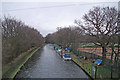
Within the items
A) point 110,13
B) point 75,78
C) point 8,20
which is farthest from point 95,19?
point 8,20

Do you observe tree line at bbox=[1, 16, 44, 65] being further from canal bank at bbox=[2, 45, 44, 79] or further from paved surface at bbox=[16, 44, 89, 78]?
paved surface at bbox=[16, 44, 89, 78]

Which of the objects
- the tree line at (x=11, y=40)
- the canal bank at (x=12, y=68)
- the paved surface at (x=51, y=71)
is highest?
the tree line at (x=11, y=40)

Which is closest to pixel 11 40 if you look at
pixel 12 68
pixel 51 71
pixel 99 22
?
pixel 12 68

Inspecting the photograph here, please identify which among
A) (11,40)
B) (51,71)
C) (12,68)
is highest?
(11,40)

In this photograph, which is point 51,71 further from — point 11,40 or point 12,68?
point 11,40

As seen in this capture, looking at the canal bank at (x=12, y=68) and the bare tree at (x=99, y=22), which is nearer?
the canal bank at (x=12, y=68)

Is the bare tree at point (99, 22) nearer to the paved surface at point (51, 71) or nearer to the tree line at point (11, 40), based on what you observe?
the paved surface at point (51, 71)

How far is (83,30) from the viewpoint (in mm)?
15805

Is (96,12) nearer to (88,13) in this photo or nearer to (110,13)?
(88,13)

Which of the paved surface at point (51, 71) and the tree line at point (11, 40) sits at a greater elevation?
the tree line at point (11, 40)

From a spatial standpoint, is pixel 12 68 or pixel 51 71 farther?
pixel 51 71

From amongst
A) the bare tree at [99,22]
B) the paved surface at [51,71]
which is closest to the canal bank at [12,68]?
the paved surface at [51,71]

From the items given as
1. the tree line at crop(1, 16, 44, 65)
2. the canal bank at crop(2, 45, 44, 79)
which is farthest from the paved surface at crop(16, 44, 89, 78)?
the tree line at crop(1, 16, 44, 65)

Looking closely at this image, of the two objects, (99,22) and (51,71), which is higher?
(99,22)
